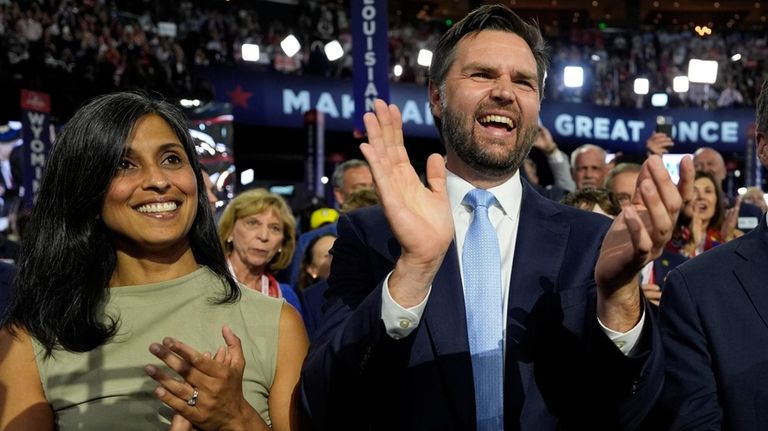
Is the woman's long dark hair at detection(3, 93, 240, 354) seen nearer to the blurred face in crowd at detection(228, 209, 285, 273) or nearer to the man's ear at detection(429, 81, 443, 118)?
the man's ear at detection(429, 81, 443, 118)

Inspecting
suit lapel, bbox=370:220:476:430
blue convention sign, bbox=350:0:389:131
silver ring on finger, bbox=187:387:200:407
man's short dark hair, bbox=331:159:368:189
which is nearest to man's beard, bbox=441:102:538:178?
suit lapel, bbox=370:220:476:430

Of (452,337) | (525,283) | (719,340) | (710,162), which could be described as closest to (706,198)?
(710,162)

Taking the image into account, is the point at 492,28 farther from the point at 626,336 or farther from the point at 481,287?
the point at 626,336

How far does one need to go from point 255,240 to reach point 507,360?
101 inches

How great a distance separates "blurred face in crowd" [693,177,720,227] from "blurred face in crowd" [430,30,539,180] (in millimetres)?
2959

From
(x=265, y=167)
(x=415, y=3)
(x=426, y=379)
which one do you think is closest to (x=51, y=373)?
(x=426, y=379)

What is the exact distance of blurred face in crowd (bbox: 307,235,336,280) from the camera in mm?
4449

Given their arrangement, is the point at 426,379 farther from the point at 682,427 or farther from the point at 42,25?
the point at 42,25

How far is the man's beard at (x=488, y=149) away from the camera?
2020mm

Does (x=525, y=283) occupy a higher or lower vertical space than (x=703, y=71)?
lower

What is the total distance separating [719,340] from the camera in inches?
77.3

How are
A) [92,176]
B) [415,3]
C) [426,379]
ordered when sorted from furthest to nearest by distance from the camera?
[415,3]
[92,176]
[426,379]

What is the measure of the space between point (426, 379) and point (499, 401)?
0.15 meters

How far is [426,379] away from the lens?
Answer: 71.9 inches
